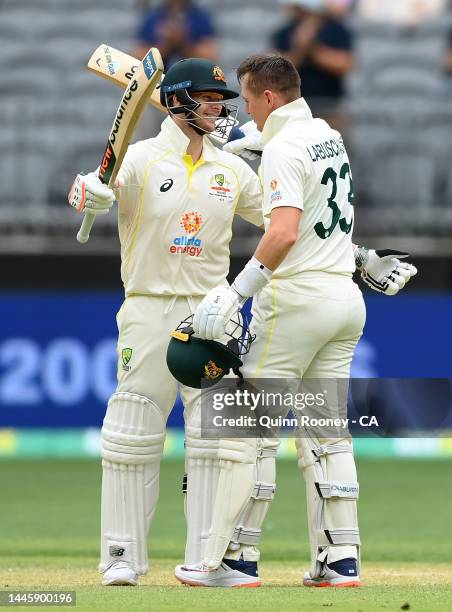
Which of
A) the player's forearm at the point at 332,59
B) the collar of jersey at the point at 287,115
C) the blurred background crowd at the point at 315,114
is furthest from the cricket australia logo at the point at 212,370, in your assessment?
the player's forearm at the point at 332,59

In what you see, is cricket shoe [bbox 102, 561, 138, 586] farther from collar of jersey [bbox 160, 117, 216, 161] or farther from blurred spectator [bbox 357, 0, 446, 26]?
blurred spectator [bbox 357, 0, 446, 26]

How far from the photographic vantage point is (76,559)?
7109 mm

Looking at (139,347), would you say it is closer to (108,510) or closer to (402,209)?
(108,510)

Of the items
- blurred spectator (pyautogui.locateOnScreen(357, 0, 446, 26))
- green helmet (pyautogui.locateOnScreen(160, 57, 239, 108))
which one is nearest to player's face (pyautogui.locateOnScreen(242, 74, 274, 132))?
green helmet (pyautogui.locateOnScreen(160, 57, 239, 108))

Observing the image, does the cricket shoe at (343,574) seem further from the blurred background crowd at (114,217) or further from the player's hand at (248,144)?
the blurred background crowd at (114,217)

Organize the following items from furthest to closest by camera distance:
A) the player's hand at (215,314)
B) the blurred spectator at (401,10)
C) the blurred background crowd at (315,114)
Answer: the blurred spectator at (401,10), the blurred background crowd at (315,114), the player's hand at (215,314)

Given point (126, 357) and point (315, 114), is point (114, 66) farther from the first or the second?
point (315, 114)

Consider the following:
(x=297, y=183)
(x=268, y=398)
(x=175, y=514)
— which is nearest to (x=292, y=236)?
(x=297, y=183)

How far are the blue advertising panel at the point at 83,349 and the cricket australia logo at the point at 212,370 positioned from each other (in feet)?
19.0

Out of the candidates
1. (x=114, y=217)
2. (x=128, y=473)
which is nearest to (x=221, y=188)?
(x=128, y=473)

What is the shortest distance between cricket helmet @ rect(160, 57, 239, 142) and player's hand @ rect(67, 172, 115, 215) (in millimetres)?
545

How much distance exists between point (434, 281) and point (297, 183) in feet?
21.8

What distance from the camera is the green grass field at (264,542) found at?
500cm

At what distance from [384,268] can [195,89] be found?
110cm
